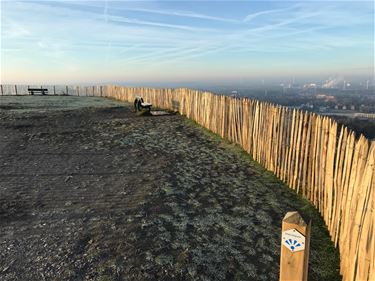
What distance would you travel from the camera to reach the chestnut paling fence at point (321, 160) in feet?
10.3

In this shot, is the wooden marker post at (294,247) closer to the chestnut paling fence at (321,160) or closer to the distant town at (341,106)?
the chestnut paling fence at (321,160)

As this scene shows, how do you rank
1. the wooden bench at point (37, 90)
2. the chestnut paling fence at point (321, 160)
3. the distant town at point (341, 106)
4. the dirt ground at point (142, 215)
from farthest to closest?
the wooden bench at point (37, 90) → the distant town at point (341, 106) → the dirt ground at point (142, 215) → the chestnut paling fence at point (321, 160)

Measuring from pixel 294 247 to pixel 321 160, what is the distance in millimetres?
3165

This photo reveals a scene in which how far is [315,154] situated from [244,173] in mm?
2040

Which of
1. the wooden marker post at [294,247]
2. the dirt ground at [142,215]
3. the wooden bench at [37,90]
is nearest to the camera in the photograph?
the wooden marker post at [294,247]

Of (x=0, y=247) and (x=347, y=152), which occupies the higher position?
(x=347, y=152)

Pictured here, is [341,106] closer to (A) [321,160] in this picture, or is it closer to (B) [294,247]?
(A) [321,160]

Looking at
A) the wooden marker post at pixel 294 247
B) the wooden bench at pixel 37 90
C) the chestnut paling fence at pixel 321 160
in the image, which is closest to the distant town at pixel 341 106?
the chestnut paling fence at pixel 321 160

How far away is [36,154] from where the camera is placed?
27.6 feet

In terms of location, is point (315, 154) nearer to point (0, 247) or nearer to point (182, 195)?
point (182, 195)

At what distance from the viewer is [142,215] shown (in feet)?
15.8

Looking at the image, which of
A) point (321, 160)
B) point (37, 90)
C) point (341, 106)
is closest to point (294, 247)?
point (321, 160)

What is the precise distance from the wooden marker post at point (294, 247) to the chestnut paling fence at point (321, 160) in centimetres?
93

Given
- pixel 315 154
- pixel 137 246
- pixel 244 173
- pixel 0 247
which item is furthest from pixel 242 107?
pixel 0 247
